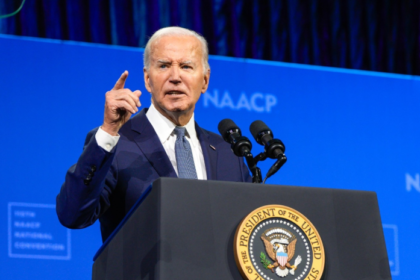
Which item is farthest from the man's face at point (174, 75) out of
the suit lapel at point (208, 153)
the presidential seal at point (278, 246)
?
the presidential seal at point (278, 246)

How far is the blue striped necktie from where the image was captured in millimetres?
2096

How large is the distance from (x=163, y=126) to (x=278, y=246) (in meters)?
0.99

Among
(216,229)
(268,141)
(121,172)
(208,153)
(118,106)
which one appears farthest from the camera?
(208,153)

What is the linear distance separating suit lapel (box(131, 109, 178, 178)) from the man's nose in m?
0.17

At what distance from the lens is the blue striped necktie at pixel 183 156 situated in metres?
2.10

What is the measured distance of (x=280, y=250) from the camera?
4.51 ft

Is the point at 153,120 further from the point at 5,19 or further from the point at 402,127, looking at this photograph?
the point at 402,127

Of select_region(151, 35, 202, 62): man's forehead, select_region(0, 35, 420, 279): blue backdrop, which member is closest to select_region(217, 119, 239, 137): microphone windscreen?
select_region(151, 35, 202, 62): man's forehead

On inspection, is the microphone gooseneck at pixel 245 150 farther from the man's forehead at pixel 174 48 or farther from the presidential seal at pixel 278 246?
the man's forehead at pixel 174 48

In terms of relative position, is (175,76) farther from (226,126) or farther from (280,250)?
(280,250)

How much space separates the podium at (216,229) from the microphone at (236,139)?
28cm

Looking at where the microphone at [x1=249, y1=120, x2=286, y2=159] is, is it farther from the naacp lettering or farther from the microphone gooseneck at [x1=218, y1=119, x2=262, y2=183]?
the naacp lettering

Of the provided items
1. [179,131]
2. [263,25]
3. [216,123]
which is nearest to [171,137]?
[179,131]

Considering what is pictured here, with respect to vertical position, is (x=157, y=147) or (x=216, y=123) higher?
(x=216, y=123)
